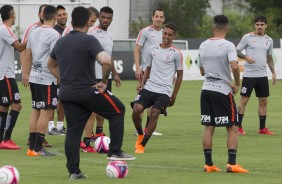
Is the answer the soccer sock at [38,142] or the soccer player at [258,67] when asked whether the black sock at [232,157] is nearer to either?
the soccer sock at [38,142]

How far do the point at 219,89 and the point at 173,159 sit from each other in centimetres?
174

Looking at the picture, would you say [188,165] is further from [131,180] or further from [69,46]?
[69,46]

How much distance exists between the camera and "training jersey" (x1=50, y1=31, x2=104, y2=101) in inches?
499

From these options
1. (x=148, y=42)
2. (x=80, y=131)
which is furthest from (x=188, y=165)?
(x=148, y=42)

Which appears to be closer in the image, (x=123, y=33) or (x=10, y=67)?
(x=10, y=67)

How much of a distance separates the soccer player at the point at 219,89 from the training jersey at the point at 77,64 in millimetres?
1885

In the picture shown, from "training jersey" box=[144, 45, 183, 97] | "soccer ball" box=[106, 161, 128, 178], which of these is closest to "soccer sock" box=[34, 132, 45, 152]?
"training jersey" box=[144, 45, 183, 97]

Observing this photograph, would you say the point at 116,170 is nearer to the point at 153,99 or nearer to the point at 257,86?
the point at 153,99

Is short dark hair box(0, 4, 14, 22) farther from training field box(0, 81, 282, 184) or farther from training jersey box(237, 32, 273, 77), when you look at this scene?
training jersey box(237, 32, 273, 77)

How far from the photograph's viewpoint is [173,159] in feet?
49.8

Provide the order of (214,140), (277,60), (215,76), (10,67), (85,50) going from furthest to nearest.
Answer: (277,60), (214,140), (10,67), (215,76), (85,50)

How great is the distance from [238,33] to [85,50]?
2303 inches

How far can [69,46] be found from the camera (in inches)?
502

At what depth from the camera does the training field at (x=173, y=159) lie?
42.5ft
